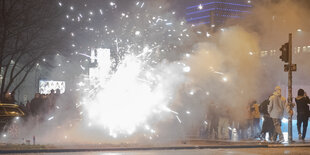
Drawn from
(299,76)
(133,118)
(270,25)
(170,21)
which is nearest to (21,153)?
(133,118)

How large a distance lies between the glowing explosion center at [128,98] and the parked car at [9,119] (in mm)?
3712

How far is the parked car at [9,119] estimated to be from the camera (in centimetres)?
1855

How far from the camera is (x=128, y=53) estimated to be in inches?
911

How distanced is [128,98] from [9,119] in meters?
5.01

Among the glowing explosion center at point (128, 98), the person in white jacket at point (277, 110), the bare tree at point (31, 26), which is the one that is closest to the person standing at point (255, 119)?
the person in white jacket at point (277, 110)

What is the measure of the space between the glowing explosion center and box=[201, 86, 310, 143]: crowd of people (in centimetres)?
216

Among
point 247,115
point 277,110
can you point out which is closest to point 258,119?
point 247,115

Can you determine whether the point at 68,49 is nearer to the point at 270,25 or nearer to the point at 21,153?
the point at 270,25

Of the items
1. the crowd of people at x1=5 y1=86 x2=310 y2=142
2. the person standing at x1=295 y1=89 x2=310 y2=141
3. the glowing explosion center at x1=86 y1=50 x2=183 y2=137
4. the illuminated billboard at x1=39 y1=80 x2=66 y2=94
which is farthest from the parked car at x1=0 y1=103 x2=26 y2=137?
the illuminated billboard at x1=39 y1=80 x2=66 y2=94

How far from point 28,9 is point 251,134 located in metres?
14.9

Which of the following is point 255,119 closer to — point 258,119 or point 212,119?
point 258,119

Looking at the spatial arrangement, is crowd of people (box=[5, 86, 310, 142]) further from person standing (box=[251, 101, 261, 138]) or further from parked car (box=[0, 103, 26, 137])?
parked car (box=[0, 103, 26, 137])

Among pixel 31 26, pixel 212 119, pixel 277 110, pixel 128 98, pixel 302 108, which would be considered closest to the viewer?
pixel 277 110

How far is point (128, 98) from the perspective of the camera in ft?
69.1
